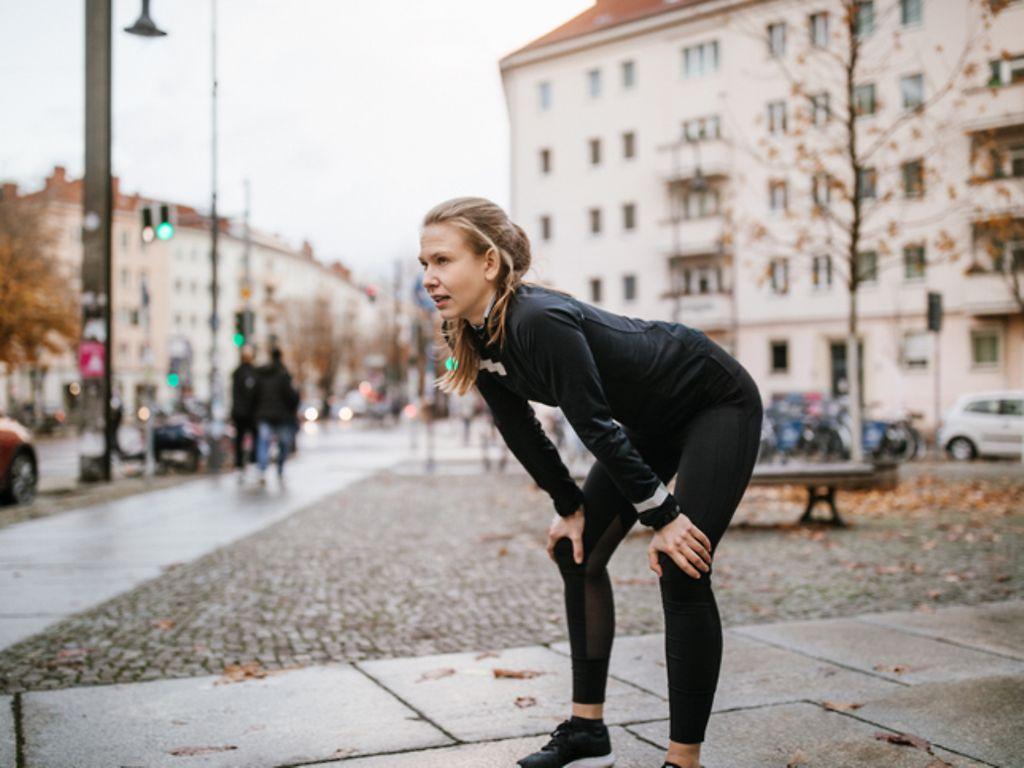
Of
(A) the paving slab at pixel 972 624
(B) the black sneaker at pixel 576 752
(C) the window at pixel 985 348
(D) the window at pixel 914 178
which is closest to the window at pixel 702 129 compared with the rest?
(C) the window at pixel 985 348

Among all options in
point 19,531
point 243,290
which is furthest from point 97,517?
point 243,290

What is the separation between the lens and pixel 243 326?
2167 cm

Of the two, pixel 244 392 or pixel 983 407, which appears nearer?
pixel 244 392

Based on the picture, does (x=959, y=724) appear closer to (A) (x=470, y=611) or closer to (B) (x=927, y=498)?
(A) (x=470, y=611)

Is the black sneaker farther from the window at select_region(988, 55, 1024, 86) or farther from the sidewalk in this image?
the window at select_region(988, 55, 1024, 86)

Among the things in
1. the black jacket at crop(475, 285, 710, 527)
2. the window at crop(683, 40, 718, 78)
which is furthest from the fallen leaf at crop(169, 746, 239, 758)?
the window at crop(683, 40, 718, 78)

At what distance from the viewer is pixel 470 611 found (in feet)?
20.6

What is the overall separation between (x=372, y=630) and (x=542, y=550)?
355 centimetres

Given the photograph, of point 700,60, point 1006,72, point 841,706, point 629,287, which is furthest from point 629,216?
point 841,706

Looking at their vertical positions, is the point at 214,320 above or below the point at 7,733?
above

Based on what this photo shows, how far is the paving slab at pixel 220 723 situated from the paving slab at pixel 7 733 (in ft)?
0.16

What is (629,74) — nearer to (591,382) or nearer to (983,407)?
(983,407)

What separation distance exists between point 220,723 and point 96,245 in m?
14.4

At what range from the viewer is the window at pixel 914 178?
14094 mm
